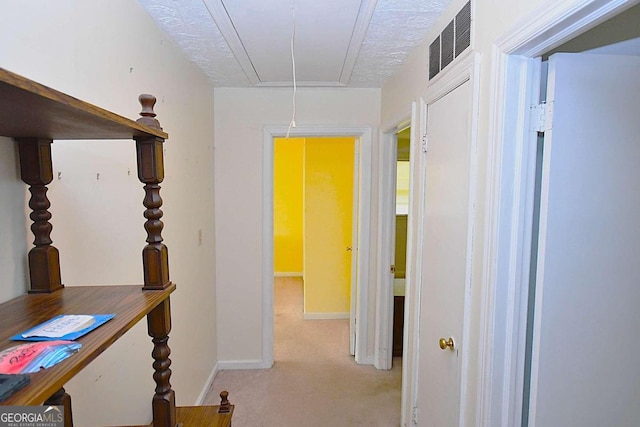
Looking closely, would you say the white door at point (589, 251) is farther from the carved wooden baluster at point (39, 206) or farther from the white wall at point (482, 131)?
the carved wooden baluster at point (39, 206)

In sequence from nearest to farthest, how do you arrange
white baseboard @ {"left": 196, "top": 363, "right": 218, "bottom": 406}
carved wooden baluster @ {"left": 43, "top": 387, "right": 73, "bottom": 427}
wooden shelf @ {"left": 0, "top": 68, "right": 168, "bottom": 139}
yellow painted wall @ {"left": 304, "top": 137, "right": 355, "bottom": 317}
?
wooden shelf @ {"left": 0, "top": 68, "right": 168, "bottom": 139}
carved wooden baluster @ {"left": 43, "top": 387, "right": 73, "bottom": 427}
white baseboard @ {"left": 196, "top": 363, "right": 218, "bottom": 406}
yellow painted wall @ {"left": 304, "top": 137, "right": 355, "bottom": 317}

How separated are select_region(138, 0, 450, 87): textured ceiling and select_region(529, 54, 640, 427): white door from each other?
2.70ft

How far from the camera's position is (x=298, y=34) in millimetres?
1907

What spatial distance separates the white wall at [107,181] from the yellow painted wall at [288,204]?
375 cm

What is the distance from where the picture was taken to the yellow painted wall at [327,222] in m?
4.07

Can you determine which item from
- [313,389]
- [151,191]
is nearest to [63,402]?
[151,191]

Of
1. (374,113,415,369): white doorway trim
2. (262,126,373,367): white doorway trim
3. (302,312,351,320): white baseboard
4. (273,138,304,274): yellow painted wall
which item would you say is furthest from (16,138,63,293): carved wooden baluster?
(273,138,304,274): yellow painted wall

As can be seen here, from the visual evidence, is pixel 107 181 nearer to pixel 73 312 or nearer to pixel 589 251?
pixel 73 312

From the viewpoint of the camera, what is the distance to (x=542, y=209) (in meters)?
1.10

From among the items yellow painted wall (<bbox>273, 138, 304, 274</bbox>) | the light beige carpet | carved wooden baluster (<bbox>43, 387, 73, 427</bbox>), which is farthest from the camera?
yellow painted wall (<bbox>273, 138, 304, 274</bbox>)

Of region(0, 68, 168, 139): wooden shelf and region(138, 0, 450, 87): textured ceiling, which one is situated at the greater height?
region(138, 0, 450, 87): textured ceiling

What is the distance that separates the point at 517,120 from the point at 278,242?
17.7 feet

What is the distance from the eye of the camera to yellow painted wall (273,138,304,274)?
19.9ft

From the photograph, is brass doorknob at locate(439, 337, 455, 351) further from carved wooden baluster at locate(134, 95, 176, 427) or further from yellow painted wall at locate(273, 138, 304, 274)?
yellow painted wall at locate(273, 138, 304, 274)
